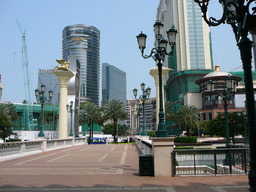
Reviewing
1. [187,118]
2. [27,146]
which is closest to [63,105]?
[27,146]

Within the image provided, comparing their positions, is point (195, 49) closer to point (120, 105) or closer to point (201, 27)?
point (201, 27)

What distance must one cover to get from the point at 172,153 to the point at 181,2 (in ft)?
397

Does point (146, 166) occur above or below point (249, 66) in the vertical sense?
below

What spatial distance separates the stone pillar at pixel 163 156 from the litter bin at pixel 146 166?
9.4 inches

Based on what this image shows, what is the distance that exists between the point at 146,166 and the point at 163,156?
833 millimetres

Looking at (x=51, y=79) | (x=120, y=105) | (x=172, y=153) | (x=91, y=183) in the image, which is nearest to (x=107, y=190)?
(x=91, y=183)

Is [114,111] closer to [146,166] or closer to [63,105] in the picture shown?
[63,105]

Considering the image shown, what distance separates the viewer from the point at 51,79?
646ft

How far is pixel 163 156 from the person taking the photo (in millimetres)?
10391

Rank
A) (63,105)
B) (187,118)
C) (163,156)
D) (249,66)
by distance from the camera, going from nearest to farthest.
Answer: (249,66) < (163,156) < (63,105) < (187,118)

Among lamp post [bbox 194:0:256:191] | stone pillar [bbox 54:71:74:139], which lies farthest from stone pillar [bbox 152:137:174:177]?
stone pillar [bbox 54:71:74:139]

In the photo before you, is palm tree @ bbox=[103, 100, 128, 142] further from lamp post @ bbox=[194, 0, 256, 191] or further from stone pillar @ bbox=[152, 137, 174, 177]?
lamp post @ bbox=[194, 0, 256, 191]

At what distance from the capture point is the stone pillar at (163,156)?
34.0 ft

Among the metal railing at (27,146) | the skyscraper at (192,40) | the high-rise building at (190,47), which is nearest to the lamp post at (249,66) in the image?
the metal railing at (27,146)
